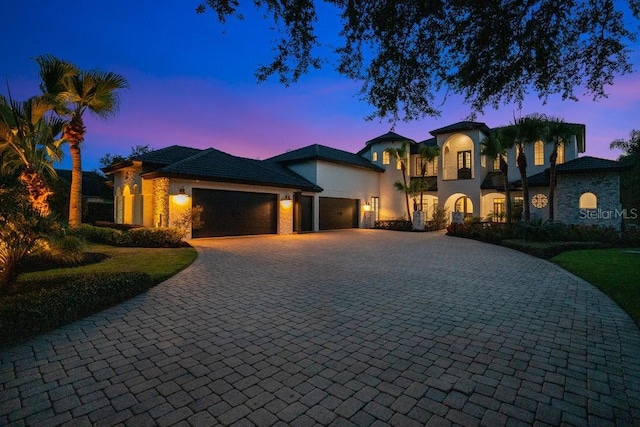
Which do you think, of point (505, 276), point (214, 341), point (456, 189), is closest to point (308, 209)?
point (456, 189)

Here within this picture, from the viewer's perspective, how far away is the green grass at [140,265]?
25.1 feet

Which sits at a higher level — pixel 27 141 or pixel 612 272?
pixel 27 141

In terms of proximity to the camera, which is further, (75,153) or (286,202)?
(286,202)

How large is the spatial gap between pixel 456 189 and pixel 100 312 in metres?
26.4

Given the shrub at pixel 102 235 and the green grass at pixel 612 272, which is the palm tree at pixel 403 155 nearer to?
the green grass at pixel 612 272

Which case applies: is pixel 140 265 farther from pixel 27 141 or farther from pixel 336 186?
pixel 336 186

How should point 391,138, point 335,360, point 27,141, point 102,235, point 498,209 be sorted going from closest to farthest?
point 335,360 < point 27,141 < point 102,235 < point 498,209 < point 391,138

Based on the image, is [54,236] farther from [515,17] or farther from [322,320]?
[515,17]

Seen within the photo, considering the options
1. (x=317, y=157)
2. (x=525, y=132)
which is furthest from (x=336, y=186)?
(x=525, y=132)

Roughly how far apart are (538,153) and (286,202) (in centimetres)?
2121

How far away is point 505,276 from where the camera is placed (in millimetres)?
A: 8375

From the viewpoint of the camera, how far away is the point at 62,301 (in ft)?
15.5

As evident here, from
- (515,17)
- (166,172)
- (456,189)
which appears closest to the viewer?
(515,17)

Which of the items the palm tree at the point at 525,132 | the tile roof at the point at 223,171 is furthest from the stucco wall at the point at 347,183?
the palm tree at the point at 525,132
